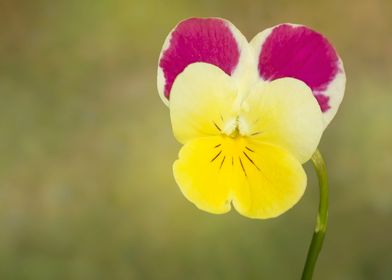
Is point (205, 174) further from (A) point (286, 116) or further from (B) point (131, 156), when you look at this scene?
(B) point (131, 156)

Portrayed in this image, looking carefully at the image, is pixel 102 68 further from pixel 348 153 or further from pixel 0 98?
pixel 348 153

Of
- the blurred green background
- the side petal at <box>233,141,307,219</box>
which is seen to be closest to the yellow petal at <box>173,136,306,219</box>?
the side petal at <box>233,141,307,219</box>

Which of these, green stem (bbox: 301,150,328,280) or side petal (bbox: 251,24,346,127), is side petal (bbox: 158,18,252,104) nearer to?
side petal (bbox: 251,24,346,127)

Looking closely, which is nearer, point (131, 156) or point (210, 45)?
point (210, 45)

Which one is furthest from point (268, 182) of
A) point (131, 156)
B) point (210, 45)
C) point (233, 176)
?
point (131, 156)

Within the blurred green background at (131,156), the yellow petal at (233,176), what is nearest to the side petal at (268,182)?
the yellow petal at (233,176)

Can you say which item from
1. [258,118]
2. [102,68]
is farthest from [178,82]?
[102,68]
